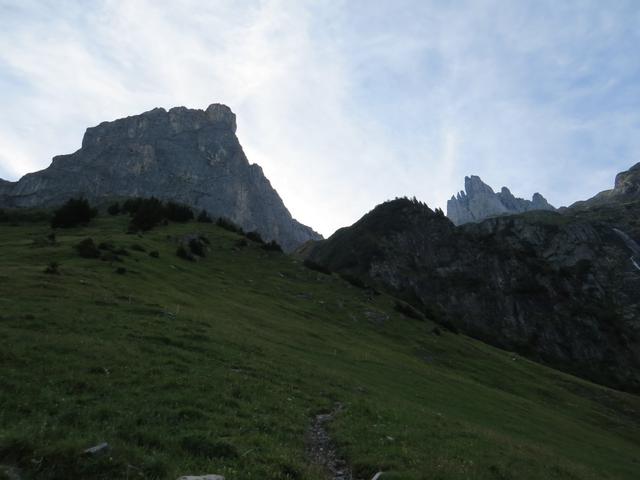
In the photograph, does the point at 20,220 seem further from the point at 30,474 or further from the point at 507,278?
the point at 507,278

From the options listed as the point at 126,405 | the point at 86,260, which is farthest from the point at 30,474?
the point at 86,260

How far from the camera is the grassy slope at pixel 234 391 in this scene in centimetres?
1434

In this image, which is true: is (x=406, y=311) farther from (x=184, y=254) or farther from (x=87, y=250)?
(x=87, y=250)

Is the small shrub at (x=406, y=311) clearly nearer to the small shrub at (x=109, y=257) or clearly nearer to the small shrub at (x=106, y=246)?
the small shrub at (x=106, y=246)

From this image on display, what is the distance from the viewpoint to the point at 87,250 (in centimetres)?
5747

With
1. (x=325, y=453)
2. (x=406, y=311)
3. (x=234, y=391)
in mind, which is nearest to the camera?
(x=325, y=453)

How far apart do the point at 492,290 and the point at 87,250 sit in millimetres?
147388

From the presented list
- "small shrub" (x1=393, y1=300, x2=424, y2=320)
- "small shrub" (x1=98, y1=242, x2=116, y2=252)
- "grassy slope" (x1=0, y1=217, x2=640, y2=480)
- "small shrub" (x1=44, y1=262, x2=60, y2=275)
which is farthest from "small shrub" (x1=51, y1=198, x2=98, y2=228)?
"small shrub" (x1=393, y1=300, x2=424, y2=320)

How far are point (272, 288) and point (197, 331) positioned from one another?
4032 cm

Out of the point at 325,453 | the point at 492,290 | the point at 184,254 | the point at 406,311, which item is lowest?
the point at 325,453

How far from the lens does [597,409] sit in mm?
66438

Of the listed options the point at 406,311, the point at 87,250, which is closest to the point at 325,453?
the point at 87,250

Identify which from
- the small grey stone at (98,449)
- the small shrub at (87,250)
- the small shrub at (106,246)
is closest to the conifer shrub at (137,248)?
the small shrub at (106,246)

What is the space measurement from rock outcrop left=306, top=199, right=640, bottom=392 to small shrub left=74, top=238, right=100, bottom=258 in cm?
9259
